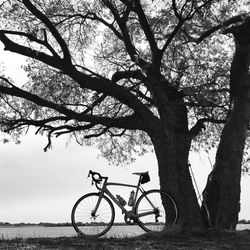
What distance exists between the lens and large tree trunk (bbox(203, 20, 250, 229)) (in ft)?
40.9

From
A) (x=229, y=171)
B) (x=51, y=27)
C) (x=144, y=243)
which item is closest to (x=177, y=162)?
(x=229, y=171)

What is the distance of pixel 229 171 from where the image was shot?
41.2ft

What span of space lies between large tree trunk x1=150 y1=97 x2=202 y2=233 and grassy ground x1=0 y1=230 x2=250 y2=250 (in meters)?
1.32

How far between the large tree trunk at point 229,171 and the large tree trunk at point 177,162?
0.72 m

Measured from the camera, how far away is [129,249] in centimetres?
815

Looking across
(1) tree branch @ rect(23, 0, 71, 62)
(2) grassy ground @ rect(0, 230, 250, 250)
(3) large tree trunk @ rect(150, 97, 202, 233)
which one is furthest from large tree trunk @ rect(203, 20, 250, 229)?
(1) tree branch @ rect(23, 0, 71, 62)

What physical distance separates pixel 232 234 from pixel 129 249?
2.87 m

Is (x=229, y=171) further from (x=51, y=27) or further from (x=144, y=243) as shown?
(x=51, y=27)

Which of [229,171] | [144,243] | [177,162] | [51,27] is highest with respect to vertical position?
[51,27]

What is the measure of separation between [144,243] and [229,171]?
173 inches

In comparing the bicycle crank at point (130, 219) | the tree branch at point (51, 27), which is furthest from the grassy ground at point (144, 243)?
the tree branch at point (51, 27)

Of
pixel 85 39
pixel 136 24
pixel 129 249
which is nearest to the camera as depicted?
pixel 129 249

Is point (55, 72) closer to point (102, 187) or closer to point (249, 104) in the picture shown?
point (249, 104)

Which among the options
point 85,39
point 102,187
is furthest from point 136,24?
point 102,187
